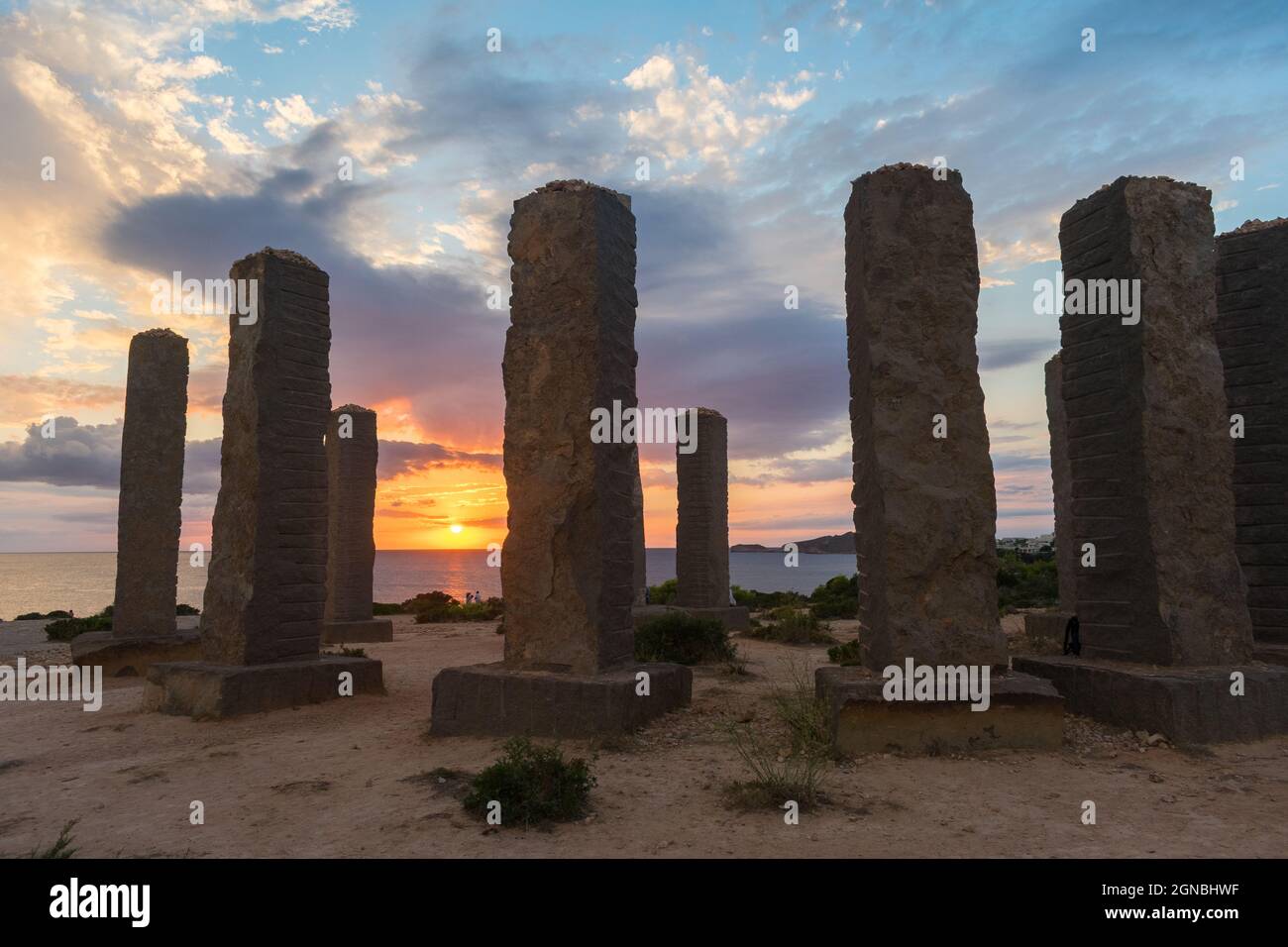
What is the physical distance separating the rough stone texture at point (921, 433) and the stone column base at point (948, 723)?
1.38ft

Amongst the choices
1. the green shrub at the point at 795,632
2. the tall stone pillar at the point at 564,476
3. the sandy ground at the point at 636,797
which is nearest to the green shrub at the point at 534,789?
the sandy ground at the point at 636,797

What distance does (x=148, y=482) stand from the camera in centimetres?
A: 1107

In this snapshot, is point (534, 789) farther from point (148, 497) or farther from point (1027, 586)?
point (1027, 586)

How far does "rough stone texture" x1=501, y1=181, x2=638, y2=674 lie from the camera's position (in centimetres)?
682

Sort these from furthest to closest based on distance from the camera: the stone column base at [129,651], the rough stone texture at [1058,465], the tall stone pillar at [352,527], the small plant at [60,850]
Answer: the tall stone pillar at [352,527], the rough stone texture at [1058,465], the stone column base at [129,651], the small plant at [60,850]

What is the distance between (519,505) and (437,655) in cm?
651

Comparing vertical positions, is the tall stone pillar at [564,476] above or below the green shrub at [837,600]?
above

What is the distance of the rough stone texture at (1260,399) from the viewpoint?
24.7 ft

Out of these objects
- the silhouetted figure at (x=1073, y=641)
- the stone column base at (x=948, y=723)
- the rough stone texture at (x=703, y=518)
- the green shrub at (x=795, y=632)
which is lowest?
the green shrub at (x=795, y=632)

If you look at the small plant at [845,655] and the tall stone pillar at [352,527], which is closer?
the small plant at [845,655]

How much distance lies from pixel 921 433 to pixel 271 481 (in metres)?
6.30

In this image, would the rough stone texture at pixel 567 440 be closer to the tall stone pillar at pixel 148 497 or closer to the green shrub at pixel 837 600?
the tall stone pillar at pixel 148 497

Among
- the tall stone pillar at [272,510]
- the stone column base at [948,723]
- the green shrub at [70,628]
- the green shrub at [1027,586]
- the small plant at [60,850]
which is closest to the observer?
the small plant at [60,850]

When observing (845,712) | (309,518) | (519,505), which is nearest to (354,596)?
(309,518)
